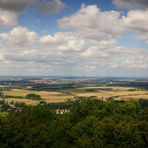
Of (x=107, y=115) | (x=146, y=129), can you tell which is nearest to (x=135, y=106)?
(x=107, y=115)

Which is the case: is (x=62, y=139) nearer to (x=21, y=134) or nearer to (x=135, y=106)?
(x=21, y=134)

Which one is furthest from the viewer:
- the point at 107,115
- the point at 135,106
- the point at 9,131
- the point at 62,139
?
the point at 135,106

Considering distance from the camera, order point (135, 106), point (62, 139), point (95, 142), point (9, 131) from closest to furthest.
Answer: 1. point (95, 142)
2. point (62, 139)
3. point (9, 131)
4. point (135, 106)

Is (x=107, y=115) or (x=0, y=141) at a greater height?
(x=107, y=115)

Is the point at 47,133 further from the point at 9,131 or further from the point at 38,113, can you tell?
the point at 38,113

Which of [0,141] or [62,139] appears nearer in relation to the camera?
[62,139]

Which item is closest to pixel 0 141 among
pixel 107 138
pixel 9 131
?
pixel 9 131
